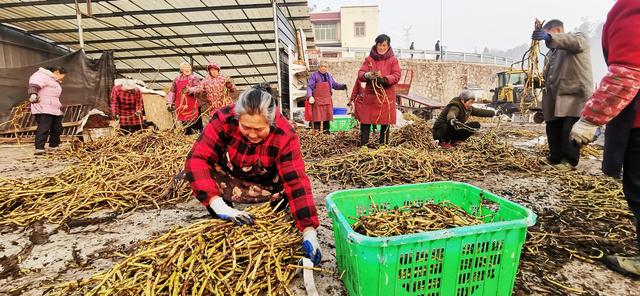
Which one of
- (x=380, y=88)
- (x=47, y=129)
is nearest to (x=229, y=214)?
(x=380, y=88)

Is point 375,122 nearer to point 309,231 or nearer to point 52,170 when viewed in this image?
point 309,231

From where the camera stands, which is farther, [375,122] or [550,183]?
[375,122]

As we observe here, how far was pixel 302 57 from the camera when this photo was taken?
428 inches

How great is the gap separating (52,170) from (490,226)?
4.92 m

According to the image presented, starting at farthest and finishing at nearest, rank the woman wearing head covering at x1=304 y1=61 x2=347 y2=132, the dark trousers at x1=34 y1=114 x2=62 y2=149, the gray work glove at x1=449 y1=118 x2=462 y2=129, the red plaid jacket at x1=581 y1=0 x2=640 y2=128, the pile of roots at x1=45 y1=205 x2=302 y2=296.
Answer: the woman wearing head covering at x1=304 y1=61 x2=347 y2=132, the dark trousers at x1=34 y1=114 x2=62 y2=149, the gray work glove at x1=449 y1=118 x2=462 y2=129, the red plaid jacket at x1=581 y1=0 x2=640 y2=128, the pile of roots at x1=45 y1=205 x2=302 y2=296

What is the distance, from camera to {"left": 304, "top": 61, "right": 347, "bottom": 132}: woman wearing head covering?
6234 mm

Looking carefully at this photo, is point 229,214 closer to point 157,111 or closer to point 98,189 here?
point 98,189

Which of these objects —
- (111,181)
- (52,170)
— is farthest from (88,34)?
(111,181)

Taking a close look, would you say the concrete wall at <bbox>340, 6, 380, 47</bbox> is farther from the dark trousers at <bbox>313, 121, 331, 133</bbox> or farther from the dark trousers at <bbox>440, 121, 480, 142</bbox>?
the dark trousers at <bbox>440, 121, 480, 142</bbox>

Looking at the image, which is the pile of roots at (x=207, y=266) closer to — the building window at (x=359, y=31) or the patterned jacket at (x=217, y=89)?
the patterned jacket at (x=217, y=89)

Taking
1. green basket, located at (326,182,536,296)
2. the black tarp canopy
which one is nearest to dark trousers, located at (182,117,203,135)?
the black tarp canopy

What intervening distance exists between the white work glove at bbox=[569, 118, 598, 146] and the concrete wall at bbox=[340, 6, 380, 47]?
108ft

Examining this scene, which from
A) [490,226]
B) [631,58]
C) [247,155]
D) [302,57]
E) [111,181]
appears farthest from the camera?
[302,57]

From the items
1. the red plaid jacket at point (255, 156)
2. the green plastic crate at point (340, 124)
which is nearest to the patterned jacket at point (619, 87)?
the red plaid jacket at point (255, 156)
